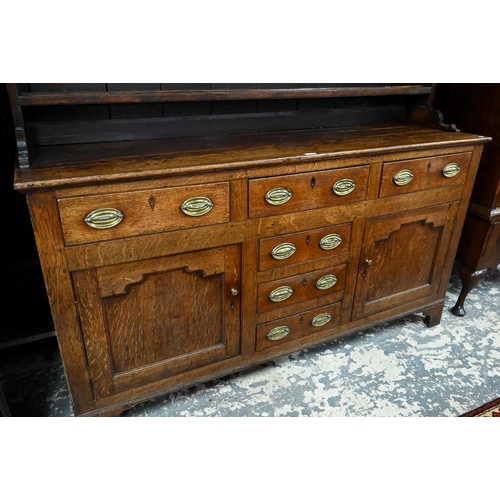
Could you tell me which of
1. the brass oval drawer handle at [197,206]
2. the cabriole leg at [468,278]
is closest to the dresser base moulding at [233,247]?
the brass oval drawer handle at [197,206]

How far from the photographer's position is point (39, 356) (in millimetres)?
1967

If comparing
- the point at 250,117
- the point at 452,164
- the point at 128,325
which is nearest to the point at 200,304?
the point at 128,325

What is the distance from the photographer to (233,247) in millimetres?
1506

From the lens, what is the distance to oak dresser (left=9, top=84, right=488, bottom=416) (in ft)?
4.26

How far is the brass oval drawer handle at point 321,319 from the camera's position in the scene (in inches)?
73.1

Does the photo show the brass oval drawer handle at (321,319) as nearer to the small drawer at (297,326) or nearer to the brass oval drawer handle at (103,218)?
the small drawer at (297,326)

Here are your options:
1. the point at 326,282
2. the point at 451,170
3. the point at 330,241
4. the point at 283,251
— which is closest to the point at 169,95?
the point at 283,251

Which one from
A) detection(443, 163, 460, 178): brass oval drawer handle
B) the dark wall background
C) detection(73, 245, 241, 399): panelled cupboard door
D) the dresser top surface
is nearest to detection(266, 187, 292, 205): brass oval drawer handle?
the dresser top surface

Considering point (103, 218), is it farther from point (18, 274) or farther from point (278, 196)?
point (18, 274)

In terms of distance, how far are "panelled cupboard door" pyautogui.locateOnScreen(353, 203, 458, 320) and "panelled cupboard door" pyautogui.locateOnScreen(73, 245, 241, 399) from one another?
2.01 feet

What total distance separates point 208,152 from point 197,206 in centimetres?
23

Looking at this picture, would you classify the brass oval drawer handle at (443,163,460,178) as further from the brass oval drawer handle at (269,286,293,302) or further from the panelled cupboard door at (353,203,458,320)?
the brass oval drawer handle at (269,286,293,302)

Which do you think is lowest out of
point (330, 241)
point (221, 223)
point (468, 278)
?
point (468, 278)

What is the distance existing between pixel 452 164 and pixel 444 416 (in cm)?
103
